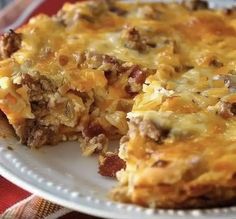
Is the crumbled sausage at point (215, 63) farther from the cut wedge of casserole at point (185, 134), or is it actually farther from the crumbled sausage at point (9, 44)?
the crumbled sausage at point (9, 44)

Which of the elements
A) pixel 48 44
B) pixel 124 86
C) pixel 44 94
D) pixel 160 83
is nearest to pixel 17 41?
pixel 48 44

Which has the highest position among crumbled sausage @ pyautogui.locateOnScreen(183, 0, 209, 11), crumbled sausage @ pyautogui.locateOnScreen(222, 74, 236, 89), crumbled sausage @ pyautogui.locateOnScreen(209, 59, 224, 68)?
crumbled sausage @ pyautogui.locateOnScreen(222, 74, 236, 89)

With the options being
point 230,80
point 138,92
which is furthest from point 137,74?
point 230,80

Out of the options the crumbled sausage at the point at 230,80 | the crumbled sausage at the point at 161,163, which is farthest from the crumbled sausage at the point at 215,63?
the crumbled sausage at the point at 161,163

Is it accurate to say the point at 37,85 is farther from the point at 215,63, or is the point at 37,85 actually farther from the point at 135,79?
the point at 215,63

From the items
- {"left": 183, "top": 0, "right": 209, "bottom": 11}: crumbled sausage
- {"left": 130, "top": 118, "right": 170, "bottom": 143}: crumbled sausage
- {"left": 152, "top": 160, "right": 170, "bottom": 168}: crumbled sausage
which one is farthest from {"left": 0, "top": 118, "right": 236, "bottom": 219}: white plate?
{"left": 183, "top": 0, "right": 209, "bottom": 11}: crumbled sausage

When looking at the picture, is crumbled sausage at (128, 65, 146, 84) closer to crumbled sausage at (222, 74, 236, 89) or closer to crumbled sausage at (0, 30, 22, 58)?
crumbled sausage at (222, 74, 236, 89)

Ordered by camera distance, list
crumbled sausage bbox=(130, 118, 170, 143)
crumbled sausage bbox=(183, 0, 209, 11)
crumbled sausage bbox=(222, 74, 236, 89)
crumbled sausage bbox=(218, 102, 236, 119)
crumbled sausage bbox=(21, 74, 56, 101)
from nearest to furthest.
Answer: crumbled sausage bbox=(130, 118, 170, 143)
crumbled sausage bbox=(218, 102, 236, 119)
crumbled sausage bbox=(222, 74, 236, 89)
crumbled sausage bbox=(21, 74, 56, 101)
crumbled sausage bbox=(183, 0, 209, 11)
